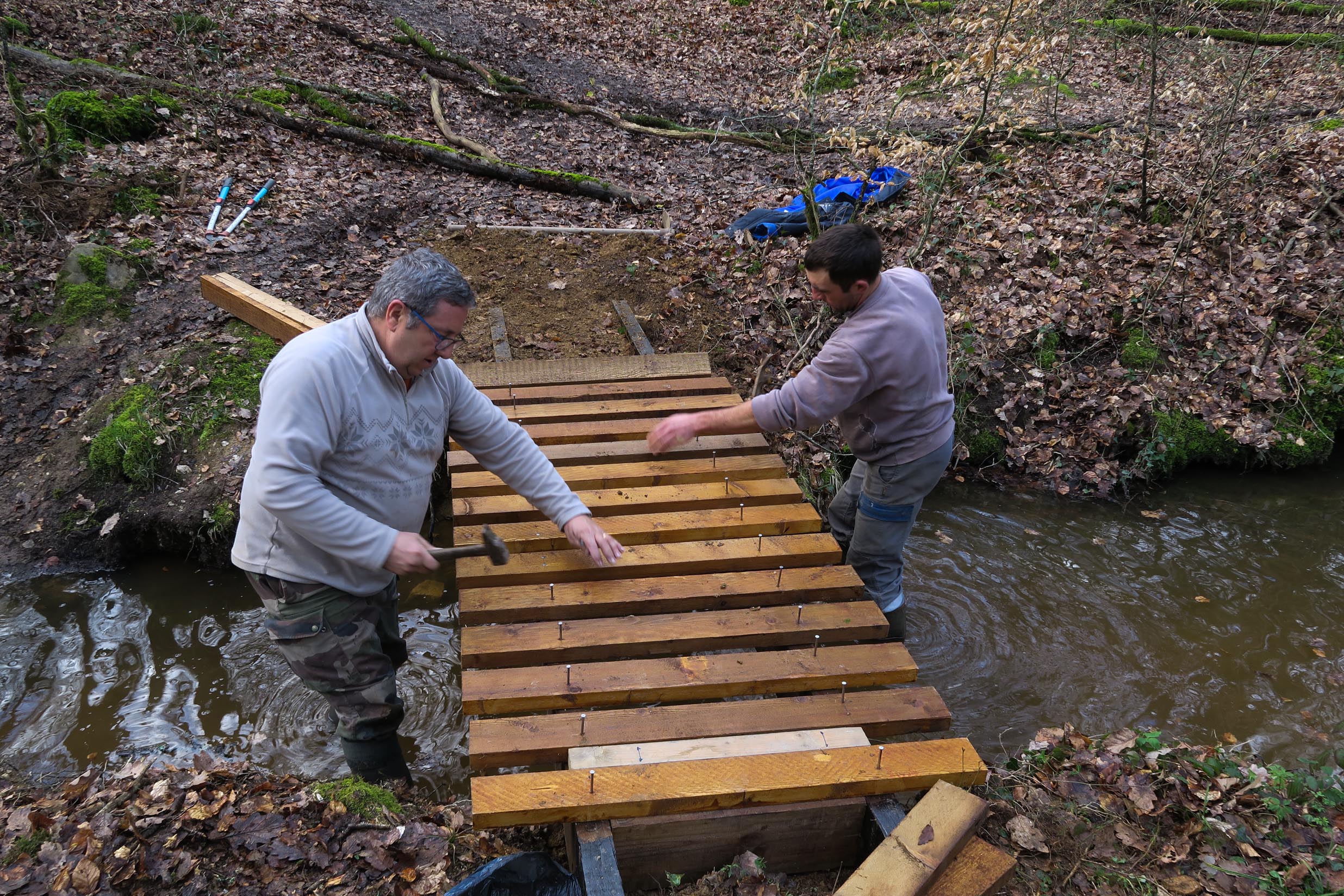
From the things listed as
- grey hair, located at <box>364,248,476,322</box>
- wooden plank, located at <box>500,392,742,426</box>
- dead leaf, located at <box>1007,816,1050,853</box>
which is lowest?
dead leaf, located at <box>1007,816,1050,853</box>

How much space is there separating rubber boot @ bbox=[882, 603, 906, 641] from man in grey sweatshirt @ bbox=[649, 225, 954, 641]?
1.00 feet

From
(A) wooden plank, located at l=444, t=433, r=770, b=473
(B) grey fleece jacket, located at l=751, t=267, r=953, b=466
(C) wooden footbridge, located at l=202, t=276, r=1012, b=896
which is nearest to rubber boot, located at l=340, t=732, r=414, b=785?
(C) wooden footbridge, located at l=202, t=276, r=1012, b=896

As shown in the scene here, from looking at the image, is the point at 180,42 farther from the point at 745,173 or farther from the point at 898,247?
the point at 898,247

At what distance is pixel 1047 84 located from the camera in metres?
9.06

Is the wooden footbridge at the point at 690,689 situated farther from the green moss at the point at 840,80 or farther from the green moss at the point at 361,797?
the green moss at the point at 840,80

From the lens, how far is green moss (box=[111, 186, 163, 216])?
717 cm

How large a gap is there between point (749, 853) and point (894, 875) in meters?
0.51

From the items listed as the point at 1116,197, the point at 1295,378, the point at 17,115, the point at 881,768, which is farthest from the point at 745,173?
the point at 881,768

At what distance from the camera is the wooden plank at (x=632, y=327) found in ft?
19.5

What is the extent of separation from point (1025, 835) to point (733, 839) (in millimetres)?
1030

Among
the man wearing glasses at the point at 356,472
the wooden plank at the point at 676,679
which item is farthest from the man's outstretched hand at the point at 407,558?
the wooden plank at the point at 676,679

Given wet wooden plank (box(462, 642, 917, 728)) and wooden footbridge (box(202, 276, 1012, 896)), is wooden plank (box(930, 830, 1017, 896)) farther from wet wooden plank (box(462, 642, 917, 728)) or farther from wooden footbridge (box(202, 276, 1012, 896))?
wet wooden plank (box(462, 642, 917, 728))

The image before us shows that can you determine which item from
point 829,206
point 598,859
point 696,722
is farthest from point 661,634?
point 829,206

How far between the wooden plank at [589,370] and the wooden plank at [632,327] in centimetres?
33
